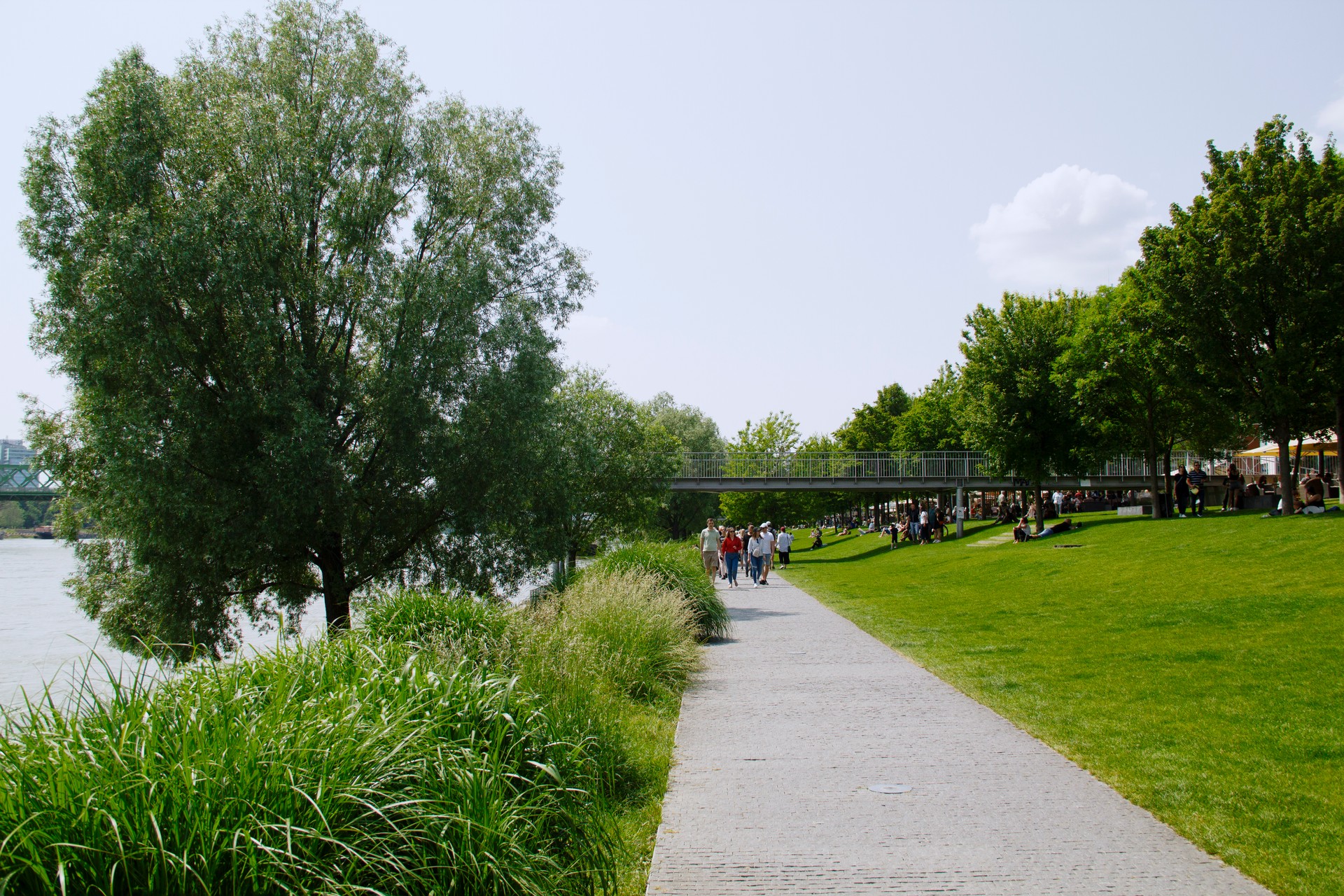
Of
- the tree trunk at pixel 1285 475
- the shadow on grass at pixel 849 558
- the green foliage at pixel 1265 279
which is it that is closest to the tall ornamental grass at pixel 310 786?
the tree trunk at pixel 1285 475

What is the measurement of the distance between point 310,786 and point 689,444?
2655 inches

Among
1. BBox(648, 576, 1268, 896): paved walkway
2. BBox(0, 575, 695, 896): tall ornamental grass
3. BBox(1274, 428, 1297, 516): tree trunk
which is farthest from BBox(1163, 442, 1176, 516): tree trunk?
BBox(0, 575, 695, 896): tall ornamental grass

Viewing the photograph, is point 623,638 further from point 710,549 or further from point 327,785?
point 710,549

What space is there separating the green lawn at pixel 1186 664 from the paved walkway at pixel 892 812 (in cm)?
34

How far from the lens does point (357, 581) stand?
68.2 feet

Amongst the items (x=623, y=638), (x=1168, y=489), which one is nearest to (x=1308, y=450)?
(x=1168, y=489)

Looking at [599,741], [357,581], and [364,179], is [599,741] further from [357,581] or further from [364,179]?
[364,179]

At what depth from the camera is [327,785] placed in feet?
12.1

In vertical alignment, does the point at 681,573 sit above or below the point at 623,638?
above

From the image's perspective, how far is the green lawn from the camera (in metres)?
5.60

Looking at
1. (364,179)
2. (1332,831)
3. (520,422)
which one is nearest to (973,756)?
(1332,831)

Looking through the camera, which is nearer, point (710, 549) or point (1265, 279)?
point (710, 549)

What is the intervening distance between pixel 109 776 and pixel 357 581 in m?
17.8

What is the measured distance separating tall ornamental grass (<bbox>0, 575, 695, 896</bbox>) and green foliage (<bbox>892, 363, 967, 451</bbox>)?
172ft
